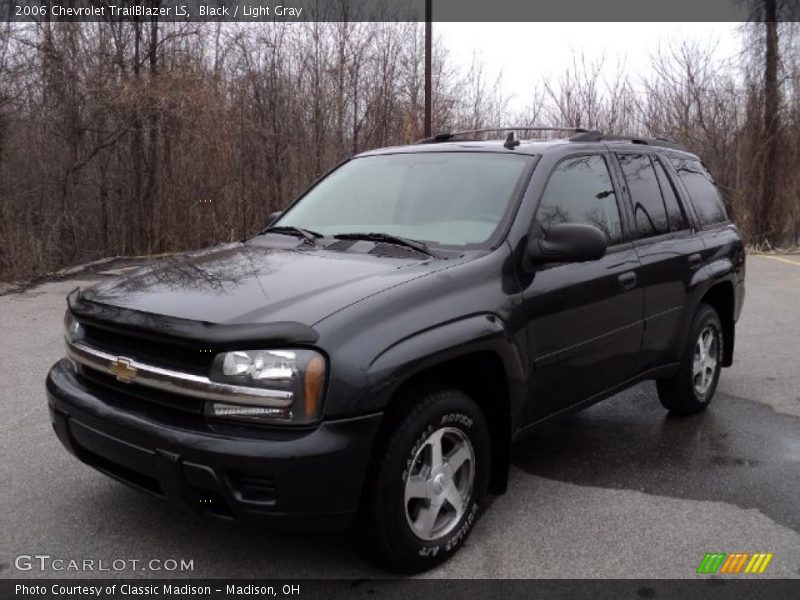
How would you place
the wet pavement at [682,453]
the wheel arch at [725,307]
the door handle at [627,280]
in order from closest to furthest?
the wet pavement at [682,453]
the door handle at [627,280]
the wheel arch at [725,307]

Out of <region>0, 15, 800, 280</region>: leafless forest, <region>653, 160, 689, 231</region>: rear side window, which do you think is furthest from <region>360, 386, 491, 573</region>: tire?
<region>0, 15, 800, 280</region>: leafless forest

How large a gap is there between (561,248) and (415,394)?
1042 millimetres

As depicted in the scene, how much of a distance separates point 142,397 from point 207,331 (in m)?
0.48

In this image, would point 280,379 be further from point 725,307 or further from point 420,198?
point 725,307

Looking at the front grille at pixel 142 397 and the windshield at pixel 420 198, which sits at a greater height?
the windshield at pixel 420 198

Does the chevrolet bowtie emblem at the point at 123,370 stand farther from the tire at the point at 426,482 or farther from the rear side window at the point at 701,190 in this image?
the rear side window at the point at 701,190

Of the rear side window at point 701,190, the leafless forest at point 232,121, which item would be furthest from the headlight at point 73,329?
the leafless forest at point 232,121

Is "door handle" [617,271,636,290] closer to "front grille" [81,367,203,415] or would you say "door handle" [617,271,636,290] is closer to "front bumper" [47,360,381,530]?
"front bumper" [47,360,381,530]

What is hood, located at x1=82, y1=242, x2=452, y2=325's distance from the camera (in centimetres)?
277

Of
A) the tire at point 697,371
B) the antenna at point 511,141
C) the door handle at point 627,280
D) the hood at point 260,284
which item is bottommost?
the tire at point 697,371

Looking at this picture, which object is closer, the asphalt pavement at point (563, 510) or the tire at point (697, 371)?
the asphalt pavement at point (563, 510)

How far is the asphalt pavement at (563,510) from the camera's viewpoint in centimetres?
312

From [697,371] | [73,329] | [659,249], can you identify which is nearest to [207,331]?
[73,329]

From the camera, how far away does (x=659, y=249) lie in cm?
445
